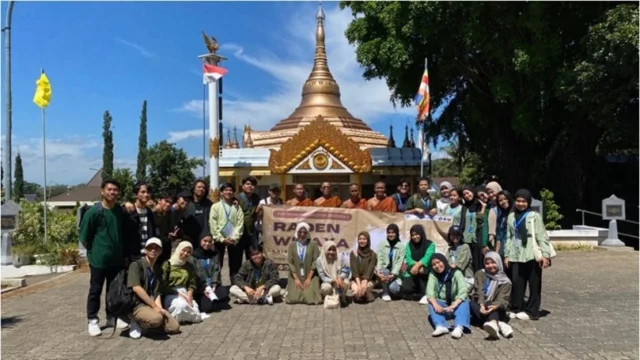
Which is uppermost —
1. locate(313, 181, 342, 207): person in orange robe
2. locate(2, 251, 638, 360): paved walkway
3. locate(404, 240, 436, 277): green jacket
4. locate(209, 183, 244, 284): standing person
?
locate(313, 181, 342, 207): person in orange robe

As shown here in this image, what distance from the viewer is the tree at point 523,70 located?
12703 mm

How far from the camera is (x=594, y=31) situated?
12.7m

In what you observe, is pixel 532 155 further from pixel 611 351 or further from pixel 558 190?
pixel 611 351

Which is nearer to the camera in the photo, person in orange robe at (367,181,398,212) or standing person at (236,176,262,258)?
standing person at (236,176,262,258)

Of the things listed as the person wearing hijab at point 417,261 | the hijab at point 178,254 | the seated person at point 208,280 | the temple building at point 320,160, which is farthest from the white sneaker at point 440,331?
the temple building at point 320,160

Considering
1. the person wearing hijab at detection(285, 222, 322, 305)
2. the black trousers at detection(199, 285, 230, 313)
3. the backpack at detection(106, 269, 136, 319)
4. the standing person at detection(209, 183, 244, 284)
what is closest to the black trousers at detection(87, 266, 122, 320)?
the backpack at detection(106, 269, 136, 319)

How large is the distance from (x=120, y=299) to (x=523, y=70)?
11739mm

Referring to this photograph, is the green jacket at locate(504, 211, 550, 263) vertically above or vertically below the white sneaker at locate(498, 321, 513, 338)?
above

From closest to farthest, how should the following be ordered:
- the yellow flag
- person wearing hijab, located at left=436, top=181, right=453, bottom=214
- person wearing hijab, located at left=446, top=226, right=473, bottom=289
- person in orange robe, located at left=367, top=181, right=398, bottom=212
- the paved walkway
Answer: the paved walkway < person wearing hijab, located at left=446, top=226, right=473, bottom=289 < person wearing hijab, located at left=436, top=181, right=453, bottom=214 < person in orange robe, located at left=367, top=181, right=398, bottom=212 < the yellow flag

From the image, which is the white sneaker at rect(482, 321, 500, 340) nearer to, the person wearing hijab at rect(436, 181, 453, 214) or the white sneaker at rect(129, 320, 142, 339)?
the person wearing hijab at rect(436, 181, 453, 214)

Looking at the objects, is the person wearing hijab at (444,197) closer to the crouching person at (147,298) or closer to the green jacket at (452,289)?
the green jacket at (452,289)

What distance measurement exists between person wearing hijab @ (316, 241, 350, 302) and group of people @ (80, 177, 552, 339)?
14 millimetres

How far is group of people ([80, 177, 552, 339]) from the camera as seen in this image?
5.60 metres

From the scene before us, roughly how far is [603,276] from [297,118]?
72.5 ft
